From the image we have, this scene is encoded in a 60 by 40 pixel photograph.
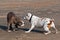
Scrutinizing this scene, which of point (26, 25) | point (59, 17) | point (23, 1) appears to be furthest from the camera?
point (23, 1)

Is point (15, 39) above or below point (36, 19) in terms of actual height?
below

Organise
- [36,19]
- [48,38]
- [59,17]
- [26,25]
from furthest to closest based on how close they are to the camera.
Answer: [59,17] < [26,25] < [36,19] < [48,38]

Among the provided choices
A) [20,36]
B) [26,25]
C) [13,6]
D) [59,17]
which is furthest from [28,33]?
[13,6]

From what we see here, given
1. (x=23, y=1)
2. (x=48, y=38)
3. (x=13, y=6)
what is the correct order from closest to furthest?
1. (x=48, y=38)
2. (x=13, y=6)
3. (x=23, y=1)

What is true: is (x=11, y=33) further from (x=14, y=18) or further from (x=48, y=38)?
(x=48, y=38)

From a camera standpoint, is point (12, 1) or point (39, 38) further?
point (12, 1)

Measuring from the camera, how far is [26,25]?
52.6 feet

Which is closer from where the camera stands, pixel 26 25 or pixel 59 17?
pixel 26 25

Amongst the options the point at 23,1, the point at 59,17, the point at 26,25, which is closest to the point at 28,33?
the point at 26,25

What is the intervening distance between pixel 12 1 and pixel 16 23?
1478 centimetres

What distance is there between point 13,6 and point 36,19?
1170cm

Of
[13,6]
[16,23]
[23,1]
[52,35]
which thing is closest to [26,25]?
[16,23]

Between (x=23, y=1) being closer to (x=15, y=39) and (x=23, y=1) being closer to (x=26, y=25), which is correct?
(x=26, y=25)

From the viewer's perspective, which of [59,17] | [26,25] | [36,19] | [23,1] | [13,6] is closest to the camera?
[36,19]
